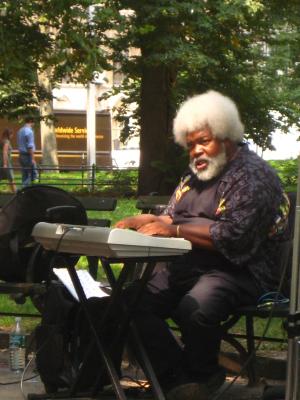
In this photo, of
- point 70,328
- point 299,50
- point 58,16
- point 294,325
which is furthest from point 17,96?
point 294,325

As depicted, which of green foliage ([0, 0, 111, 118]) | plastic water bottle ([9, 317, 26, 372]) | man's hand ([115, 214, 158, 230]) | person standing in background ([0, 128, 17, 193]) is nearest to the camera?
man's hand ([115, 214, 158, 230])

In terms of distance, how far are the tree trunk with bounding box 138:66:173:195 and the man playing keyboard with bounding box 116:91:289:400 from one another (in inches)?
382

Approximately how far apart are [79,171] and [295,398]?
1959 cm

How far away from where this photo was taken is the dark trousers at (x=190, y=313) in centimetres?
447

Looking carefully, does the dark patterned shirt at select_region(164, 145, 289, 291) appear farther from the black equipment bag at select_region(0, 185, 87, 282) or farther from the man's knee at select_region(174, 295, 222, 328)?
the black equipment bag at select_region(0, 185, 87, 282)

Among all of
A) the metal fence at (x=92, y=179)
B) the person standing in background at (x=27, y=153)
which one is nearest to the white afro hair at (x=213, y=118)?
the metal fence at (x=92, y=179)

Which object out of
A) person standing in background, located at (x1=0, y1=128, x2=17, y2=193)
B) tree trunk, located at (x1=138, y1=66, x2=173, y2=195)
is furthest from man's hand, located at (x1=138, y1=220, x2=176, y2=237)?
person standing in background, located at (x1=0, y1=128, x2=17, y2=193)

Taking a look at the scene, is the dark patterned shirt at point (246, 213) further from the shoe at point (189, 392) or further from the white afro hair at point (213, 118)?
the shoe at point (189, 392)

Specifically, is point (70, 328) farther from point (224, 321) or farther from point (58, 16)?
point (58, 16)

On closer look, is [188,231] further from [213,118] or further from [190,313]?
[213,118]

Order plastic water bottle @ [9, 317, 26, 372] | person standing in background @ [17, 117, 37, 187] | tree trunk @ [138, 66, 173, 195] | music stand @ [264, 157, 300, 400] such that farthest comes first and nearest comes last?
1. person standing in background @ [17, 117, 37, 187]
2. tree trunk @ [138, 66, 173, 195]
3. plastic water bottle @ [9, 317, 26, 372]
4. music stand @ [264, 157, 300, 400]

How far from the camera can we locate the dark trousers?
14.7ft

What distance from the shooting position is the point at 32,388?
5.32m

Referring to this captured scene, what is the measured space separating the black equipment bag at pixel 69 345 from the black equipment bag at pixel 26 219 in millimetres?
489
